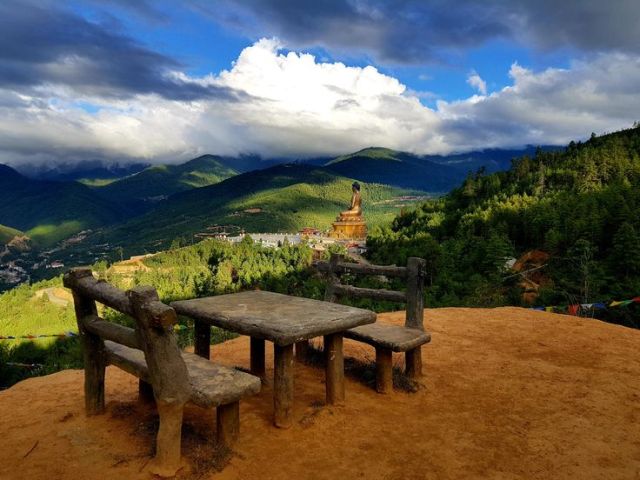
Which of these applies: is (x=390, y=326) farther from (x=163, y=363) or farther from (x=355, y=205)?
(x=355, y=205)

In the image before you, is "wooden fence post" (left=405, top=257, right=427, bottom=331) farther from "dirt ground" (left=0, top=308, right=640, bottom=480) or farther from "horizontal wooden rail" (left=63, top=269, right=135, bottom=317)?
"horizontal wooden rail" (left=63, top=269, right=135, bottom=317)

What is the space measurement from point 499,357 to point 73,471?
566cm

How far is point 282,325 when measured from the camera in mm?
4012

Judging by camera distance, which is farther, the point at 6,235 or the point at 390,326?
the point at 6,235

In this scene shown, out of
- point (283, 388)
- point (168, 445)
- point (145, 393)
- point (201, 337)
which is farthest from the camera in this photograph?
point (201, 337)

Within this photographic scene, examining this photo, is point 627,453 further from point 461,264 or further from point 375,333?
point 461,264

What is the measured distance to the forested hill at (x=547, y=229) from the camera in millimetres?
17562

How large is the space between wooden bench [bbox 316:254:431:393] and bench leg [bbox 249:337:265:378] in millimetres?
1055

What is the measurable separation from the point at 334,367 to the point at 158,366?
2.05 m

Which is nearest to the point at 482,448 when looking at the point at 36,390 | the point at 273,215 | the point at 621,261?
the point at 36,390

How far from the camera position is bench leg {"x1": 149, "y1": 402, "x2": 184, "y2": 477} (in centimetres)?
327

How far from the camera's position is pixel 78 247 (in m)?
165

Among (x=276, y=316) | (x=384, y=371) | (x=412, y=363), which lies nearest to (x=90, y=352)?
(x=276, y=316)

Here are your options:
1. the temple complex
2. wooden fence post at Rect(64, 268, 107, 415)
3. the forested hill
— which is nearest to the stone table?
wooden fence post at Rect(64, 268, 107, 415)
